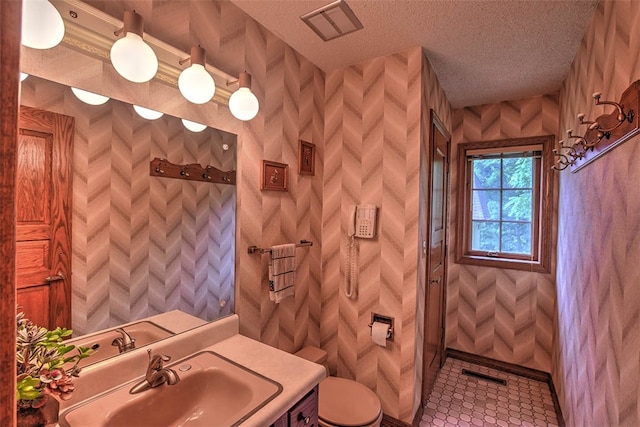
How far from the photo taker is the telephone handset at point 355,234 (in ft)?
6.58

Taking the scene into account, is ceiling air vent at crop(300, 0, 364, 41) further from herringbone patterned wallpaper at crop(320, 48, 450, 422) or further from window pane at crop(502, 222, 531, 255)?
window pane at crop(502, 222, 531, 255)

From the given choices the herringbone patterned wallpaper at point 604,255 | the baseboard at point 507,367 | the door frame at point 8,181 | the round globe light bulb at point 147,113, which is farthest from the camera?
the baseboard at point 507,367

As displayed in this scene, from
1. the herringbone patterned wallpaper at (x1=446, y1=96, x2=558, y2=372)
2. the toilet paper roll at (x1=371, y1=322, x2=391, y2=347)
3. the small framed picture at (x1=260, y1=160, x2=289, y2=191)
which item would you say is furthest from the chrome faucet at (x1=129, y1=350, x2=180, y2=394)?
the herringbone patterned wallpaper at (x1=446, y1=96, x2=558, y2=372)

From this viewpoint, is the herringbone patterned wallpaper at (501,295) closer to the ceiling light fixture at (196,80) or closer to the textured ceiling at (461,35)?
the textured ceiling at (461,35)

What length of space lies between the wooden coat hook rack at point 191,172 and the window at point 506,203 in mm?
2367

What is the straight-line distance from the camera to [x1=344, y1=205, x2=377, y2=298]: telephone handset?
2.01 meters

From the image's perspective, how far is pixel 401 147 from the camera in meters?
1.94

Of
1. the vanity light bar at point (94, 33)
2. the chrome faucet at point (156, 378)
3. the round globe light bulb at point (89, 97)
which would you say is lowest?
the chrome faucet at point (156, 378)

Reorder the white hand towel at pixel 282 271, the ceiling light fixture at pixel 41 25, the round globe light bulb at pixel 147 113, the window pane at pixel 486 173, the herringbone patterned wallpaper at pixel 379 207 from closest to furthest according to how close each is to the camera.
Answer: the ceiling light fixture at pixel 41 25, the round globe light bulb at pixel 147 113, the white hand towel at pixel 282 271, the herringbone patterned wallpaper at pixel 379 207, the window pane at pixel 486 173

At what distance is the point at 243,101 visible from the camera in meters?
1.51

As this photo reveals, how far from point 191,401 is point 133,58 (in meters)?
1.29

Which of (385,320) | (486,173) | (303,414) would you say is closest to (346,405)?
(385,320)

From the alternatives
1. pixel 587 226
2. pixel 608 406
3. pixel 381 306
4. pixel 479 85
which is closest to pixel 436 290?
pixel 381 306

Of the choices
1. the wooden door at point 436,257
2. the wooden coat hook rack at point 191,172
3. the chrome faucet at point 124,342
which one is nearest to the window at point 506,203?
the wooden door at point 436,257
